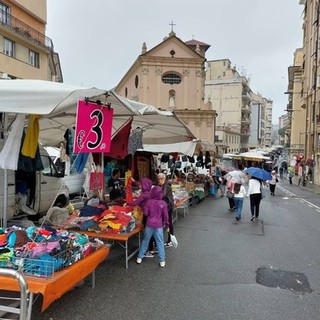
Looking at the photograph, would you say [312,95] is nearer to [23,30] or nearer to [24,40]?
→ [24,40]

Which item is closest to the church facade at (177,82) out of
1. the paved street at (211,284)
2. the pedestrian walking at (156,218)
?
the paved street at (211,284)

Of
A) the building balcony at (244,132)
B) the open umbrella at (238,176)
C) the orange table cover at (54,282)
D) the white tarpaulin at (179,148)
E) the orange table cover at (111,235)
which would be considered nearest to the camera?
the orange table cover at (54,282)

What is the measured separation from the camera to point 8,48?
28.8 metres

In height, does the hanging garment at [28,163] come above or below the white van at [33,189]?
above

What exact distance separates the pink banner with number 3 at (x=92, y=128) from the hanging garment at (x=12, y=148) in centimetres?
130

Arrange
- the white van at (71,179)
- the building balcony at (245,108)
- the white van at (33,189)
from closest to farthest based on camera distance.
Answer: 1. the white van at (33,189)
2. the white van at (71,179)
3. the building balcony at (245,108)

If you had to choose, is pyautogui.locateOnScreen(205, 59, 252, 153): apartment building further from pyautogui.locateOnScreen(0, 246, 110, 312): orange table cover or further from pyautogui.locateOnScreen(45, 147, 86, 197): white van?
pyautogui.locateOnScreen(0, 246, 110, 312): orange table cover

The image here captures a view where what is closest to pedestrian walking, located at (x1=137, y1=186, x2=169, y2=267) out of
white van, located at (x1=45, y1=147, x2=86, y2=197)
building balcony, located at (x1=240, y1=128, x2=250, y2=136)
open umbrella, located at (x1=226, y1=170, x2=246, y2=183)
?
open umbrella, located at (x1=226, y1=170, x2=246, y2=183)

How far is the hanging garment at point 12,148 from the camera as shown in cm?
548

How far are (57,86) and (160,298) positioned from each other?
3.53m

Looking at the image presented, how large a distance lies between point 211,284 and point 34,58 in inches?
1266

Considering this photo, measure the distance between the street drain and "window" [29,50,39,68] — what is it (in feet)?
103

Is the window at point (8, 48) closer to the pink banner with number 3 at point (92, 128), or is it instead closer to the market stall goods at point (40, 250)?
the pink banner with number 3 at point (92, 128)

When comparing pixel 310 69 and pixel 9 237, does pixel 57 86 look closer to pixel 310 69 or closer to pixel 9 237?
pixel 9 237
